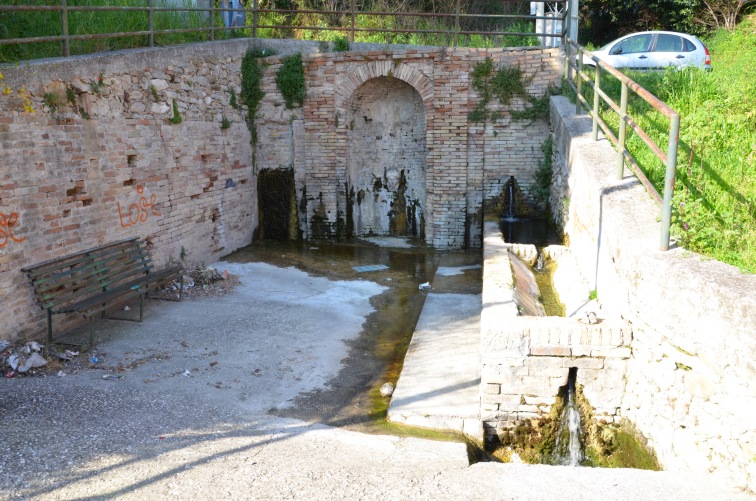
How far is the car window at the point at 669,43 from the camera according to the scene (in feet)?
47.9

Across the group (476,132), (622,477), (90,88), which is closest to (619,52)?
(476,132)

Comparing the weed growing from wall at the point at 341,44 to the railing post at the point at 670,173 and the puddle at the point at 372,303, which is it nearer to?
the puddle at the point at 372,303

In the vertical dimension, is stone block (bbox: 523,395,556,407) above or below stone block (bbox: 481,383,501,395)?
below

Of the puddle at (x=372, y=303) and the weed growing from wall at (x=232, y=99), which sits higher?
the weed growing from wall at (x=232, y=99)

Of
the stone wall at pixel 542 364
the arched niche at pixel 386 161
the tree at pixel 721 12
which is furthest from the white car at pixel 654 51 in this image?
the stone wall at pixel 542 364

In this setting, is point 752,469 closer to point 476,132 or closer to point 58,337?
point 58,337

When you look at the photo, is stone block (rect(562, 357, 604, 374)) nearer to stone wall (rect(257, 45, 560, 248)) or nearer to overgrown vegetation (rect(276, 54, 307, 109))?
stone wall (rect(257, 45, 560, 248))

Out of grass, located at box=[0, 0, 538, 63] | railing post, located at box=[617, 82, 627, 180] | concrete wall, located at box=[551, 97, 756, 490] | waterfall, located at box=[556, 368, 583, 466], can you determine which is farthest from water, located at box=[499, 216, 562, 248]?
grass, located at box=[0, 0, 538, 63]

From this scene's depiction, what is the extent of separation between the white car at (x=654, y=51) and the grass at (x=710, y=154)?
4.74 metres

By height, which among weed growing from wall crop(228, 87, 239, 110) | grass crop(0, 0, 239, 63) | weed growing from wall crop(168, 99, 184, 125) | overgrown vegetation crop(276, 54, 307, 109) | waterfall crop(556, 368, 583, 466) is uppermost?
grass crop(0, 0, 239, 63)

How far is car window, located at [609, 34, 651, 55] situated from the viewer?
14.8 metres

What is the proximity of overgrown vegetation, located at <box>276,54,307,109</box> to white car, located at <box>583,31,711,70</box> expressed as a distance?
6244mm

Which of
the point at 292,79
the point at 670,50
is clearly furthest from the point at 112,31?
the point at 670,50

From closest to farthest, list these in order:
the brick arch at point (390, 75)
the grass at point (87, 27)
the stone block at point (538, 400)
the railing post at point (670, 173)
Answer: the railing post at point (670, 173) → the stone block at point (538, 400) → the grass at point (87, 27) → the brick arch at point (390, 75)
